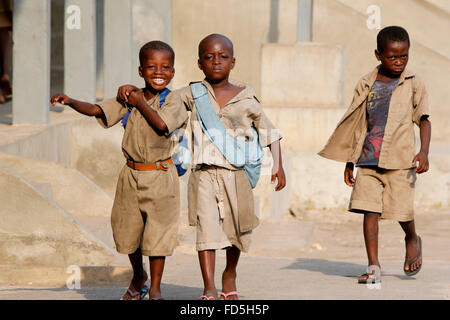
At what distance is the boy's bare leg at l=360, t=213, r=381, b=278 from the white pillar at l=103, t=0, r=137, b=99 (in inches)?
214

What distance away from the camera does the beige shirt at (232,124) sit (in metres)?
4.98

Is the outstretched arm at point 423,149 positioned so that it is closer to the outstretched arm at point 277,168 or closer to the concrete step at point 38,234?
the outstretched arm at point 277,168

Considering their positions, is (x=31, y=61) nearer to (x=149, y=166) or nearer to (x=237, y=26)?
(x=149, y=166)

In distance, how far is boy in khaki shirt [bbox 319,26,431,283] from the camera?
5.91 metres

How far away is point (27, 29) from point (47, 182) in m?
2.43

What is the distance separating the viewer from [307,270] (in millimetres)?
6660

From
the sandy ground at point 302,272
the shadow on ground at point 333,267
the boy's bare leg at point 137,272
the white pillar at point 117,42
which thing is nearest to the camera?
the boy's bare leg at point 137,272

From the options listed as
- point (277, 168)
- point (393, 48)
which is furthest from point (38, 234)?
point (393, 48)

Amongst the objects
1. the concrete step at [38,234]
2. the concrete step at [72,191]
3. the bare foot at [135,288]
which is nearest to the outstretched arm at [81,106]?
the bare foot at [135,288]

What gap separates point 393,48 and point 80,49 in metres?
5.52

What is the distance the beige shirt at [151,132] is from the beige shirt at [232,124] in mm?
138

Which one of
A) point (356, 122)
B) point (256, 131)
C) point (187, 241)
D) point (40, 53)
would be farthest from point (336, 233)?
point (256, 131)

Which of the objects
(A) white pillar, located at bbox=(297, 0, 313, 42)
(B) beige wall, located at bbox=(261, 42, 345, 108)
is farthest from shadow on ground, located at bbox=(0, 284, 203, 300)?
(A) white pillar, located at bbox=(297, 0, 313, 42)

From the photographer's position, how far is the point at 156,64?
4.86 m
